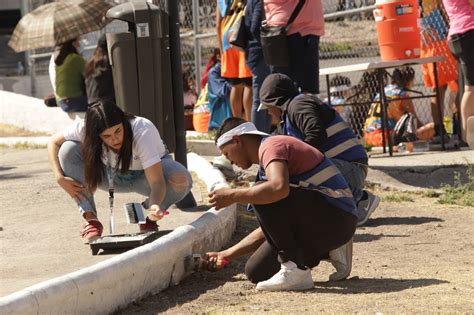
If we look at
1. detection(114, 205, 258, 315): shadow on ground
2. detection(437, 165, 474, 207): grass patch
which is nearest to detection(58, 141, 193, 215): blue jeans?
detection(114, 205, 258, 315): shadow on ground

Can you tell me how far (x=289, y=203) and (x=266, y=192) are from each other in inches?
10.9

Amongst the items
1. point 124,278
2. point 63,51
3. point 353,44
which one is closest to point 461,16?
point 353,44

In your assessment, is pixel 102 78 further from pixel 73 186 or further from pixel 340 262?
pixel 340 262

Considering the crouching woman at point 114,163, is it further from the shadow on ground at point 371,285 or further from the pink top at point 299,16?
the pink top at point 299,16

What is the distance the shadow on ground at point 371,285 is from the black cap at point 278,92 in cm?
142

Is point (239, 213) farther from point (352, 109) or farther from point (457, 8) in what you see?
point (352, 109)

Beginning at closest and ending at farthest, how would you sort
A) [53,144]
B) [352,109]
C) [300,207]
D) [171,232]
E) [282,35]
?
1. [300,207]
2. [171,232]
3. [53,144]
4. [282,35]
5. [352,109]

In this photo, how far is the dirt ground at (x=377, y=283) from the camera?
5980mm

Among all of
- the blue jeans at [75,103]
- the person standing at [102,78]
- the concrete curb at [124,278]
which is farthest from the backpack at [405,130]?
the concrete curb at [124,278]

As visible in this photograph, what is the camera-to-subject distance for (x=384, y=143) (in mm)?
12258

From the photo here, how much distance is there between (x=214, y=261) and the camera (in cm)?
692

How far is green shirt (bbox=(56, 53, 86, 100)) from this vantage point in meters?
14.8

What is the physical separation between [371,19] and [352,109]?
158 cm

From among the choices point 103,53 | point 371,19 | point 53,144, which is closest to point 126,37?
point 53,144
